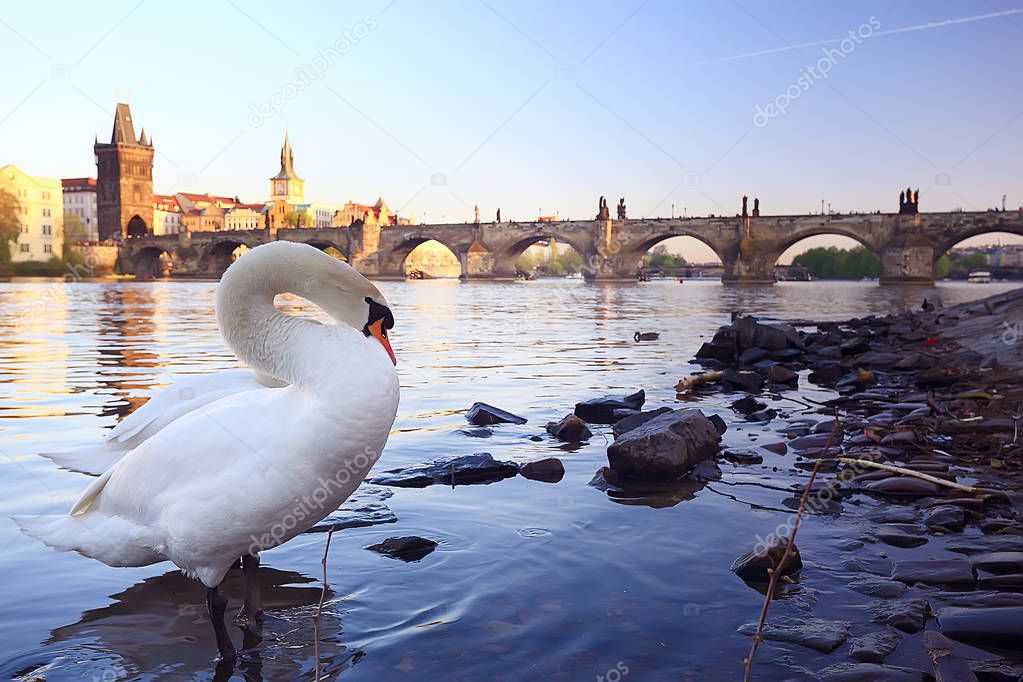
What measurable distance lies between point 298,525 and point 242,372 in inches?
40.6

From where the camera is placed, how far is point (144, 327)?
17641mm

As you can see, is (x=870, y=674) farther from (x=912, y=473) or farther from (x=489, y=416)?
(x=489, y=416)

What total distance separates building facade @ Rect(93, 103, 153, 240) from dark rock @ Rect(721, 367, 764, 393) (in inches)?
4369

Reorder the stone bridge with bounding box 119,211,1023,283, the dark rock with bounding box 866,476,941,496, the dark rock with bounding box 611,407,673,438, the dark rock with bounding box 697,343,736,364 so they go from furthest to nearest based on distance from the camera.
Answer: the stone bridge with bounding box 119,211,1023,283, the dark rock with bounding box 697,343,736,364, the dark rock with bounding box 611,407,673,438, the dark rock with bounding box 866,476,941,496

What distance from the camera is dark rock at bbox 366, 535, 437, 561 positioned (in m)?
3.54

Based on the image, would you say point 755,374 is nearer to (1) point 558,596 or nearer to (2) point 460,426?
(2) point 460,426

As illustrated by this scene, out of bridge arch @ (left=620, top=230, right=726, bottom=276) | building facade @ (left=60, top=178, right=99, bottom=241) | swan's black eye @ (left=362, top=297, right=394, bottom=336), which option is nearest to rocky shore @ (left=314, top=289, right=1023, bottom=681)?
swan's black eye @ (left=362, top=297, right=394, bottom=336)

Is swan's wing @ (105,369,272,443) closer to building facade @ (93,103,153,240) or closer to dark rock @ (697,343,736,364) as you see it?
dark rock @ (697,343,736,364)

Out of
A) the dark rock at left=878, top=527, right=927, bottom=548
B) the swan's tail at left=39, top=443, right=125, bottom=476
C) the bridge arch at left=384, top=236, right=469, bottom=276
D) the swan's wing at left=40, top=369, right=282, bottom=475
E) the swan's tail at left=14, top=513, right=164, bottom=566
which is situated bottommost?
the dark rock at left=878, top=527, right=927, bottom=548

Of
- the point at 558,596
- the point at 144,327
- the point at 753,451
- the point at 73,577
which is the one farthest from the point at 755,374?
the point at 144,327

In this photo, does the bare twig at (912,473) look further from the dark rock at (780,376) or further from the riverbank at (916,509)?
the dark rock at (780,376)

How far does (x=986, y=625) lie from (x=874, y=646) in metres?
0.39

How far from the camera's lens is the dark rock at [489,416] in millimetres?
6668

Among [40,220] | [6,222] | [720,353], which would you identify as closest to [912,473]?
[720,353]
